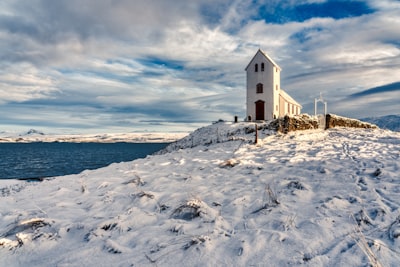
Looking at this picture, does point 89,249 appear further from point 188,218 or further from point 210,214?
point 210,214

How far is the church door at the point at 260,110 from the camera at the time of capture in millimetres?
34156

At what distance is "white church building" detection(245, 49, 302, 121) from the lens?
33625 mm

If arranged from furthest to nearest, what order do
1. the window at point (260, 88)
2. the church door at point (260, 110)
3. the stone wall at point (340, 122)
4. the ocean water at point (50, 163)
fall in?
the ocean water at point (50, 163), the church door at point (260, 110), the window at point (260, 88), the stone wall at point (340, 122)

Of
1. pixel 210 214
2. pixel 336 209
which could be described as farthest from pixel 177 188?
pixel 336 209

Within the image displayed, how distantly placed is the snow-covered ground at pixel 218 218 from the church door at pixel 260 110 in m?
24.4

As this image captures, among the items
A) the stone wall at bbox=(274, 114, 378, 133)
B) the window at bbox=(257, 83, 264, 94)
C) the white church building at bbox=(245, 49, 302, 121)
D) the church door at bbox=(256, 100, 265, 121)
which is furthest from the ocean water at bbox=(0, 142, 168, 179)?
the window at bbox=(257, 83, 264, 94)

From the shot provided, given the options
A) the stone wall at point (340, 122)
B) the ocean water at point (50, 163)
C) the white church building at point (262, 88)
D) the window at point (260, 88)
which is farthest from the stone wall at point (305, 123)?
the ocean water at point (50, 163)

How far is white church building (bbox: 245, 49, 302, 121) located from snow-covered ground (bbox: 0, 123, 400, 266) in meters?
24.4

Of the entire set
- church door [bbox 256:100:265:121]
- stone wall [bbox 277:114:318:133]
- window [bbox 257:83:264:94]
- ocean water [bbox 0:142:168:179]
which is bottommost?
ocean water [bbox 0:142:168:179]

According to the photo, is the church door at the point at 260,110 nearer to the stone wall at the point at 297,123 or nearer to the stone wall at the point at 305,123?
the stone wall at the point at 305,123

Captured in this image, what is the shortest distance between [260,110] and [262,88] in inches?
116

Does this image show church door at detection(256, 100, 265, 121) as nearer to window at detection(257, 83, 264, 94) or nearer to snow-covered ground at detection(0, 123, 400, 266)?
window at detection(257, 83, 264, 94)

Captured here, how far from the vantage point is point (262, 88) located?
34031 millimetres

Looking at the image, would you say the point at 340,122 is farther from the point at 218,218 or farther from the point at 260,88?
the point at 218,218
